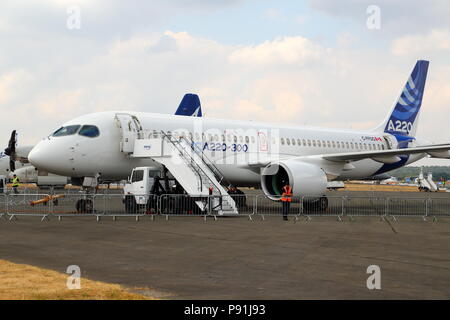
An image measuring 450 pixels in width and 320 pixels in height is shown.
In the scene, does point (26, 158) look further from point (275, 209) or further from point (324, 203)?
point (324, 203)

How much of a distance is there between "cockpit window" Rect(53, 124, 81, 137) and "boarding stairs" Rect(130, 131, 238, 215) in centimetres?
239

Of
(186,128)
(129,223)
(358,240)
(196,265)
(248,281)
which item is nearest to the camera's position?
(248,281)

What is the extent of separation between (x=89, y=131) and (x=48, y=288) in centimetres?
1513

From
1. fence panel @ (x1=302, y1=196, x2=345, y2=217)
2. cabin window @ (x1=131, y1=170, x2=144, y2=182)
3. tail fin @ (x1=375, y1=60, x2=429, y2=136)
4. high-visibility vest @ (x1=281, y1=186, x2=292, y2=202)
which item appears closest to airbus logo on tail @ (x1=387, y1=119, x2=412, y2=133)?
tail fin @ (x1=375, y1=60, x2=429, y2=136)

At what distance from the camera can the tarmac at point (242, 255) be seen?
8273 mm

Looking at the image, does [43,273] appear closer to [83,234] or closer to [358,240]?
[83,234]

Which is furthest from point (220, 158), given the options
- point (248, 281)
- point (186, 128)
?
point (248, 281)

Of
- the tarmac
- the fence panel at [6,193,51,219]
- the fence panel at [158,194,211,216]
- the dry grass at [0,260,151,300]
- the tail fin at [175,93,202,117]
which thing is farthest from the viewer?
the tail fin at [175,93,202,117]

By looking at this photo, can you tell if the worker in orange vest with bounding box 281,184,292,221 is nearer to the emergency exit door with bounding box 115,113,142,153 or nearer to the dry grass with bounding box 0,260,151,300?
the emergency exit door with bounding box 115,113,142,153

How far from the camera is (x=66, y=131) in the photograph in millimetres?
22547

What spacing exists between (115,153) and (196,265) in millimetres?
13279

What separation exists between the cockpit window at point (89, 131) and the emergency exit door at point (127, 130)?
0.95 metres

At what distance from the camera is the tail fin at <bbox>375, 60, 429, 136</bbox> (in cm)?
3509

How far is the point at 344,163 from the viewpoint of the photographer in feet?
86.7
